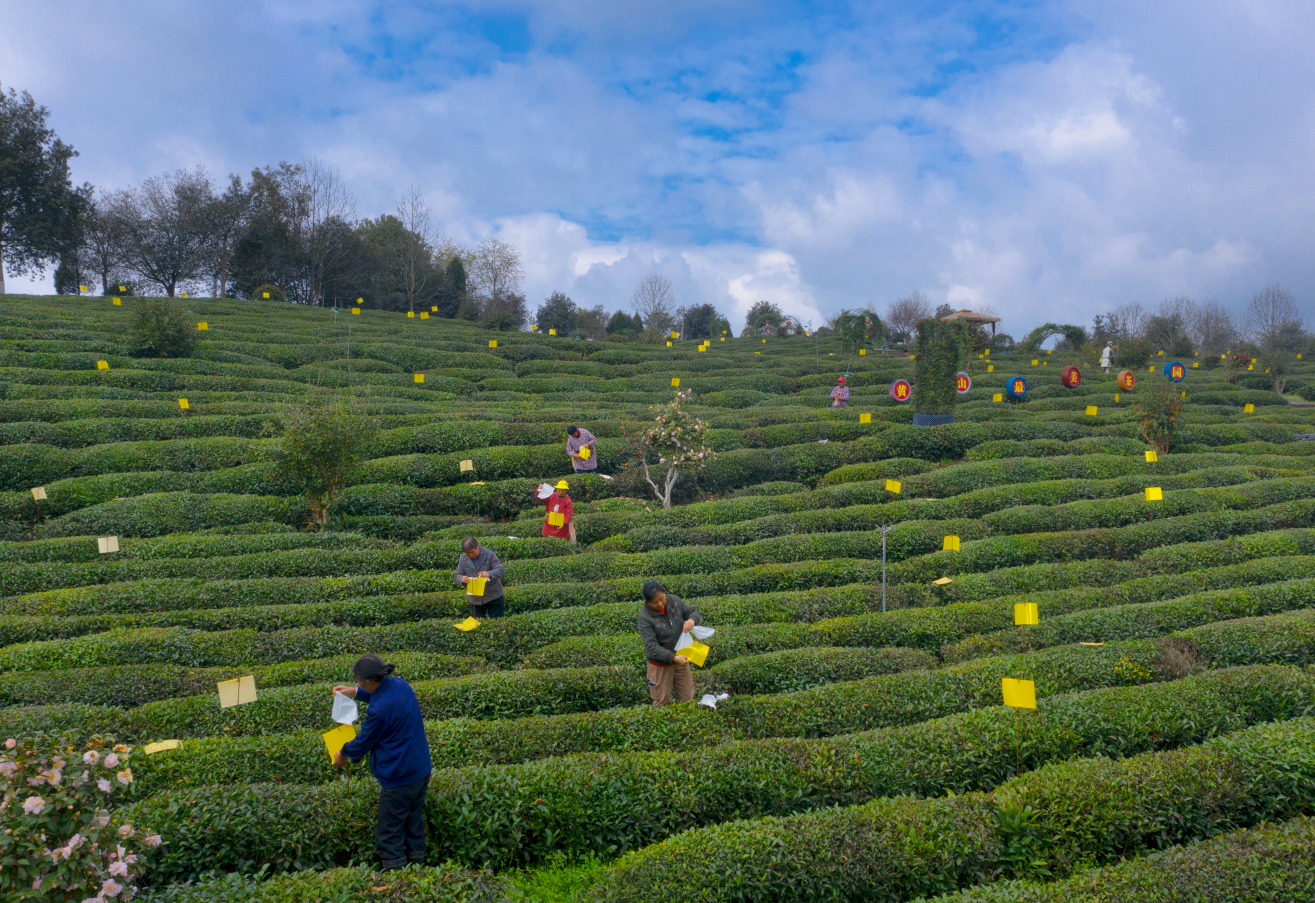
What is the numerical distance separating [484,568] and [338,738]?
188 inches

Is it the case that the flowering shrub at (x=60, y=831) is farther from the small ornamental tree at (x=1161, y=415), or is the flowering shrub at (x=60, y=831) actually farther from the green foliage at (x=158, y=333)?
the green foliage at (x=158, y=333)

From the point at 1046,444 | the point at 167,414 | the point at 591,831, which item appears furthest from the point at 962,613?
the point at 167,414

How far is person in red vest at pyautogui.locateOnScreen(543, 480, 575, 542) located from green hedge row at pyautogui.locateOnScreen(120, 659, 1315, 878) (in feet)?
25.5

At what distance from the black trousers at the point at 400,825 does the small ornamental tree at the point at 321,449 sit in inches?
433

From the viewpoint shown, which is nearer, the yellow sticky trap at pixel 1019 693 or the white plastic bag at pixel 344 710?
the white plastic bag at pixel 344 710

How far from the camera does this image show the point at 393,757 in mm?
5645

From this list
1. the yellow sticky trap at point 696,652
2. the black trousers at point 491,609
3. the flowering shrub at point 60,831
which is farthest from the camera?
the black trousers at point 491,609

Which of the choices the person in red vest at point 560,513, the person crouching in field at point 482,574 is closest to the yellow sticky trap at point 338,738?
the person crouching in field at point 482,574

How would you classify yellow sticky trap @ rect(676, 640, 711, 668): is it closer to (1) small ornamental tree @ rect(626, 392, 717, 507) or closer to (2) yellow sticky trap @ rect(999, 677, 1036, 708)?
(2) yellow sticky trap @ rect(999, 677, 1036, 708)

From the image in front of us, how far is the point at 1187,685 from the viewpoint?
25.8ft

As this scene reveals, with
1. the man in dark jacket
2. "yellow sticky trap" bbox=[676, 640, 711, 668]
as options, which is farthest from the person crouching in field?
"yellow sticky trap" bbox=[676, 640, 711, 668]

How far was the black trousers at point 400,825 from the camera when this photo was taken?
5676 mm

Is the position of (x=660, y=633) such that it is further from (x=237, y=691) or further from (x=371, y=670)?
(x=237, y=691)

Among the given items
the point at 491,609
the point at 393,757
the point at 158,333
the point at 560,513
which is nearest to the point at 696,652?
the point at 393,757
